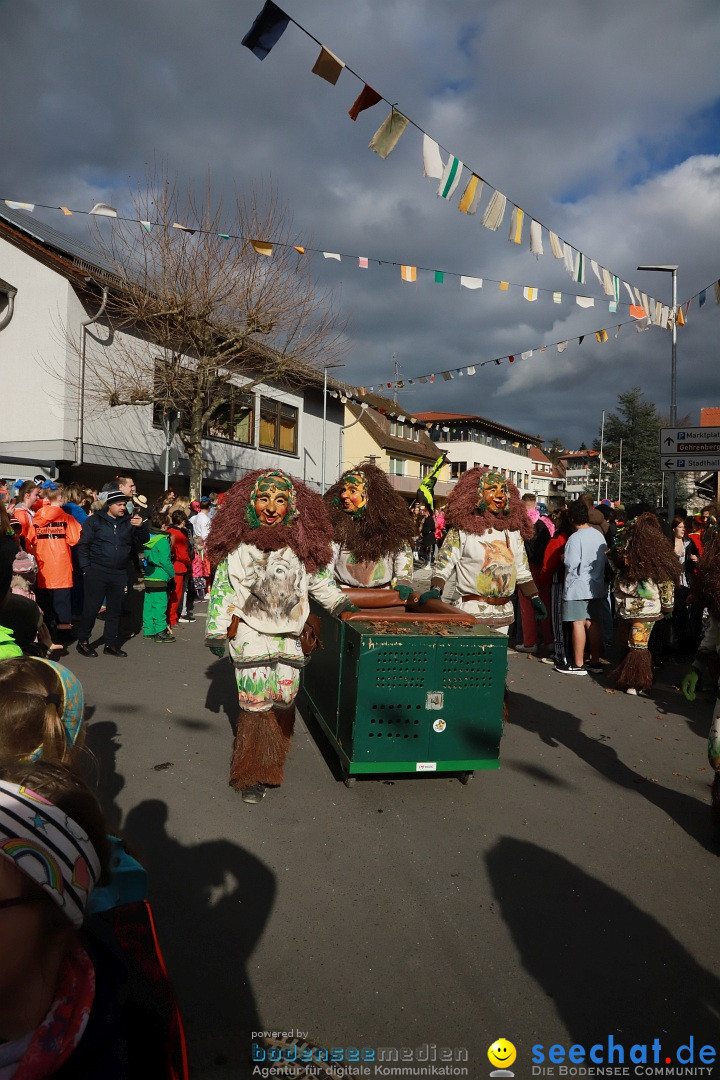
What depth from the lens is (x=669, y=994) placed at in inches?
97.5

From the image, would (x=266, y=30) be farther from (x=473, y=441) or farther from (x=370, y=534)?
(x=473, y=441)

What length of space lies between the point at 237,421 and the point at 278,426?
102 inches

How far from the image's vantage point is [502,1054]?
220 centimetres

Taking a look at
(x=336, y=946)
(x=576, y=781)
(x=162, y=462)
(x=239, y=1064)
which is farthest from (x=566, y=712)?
(x=162, y=462)

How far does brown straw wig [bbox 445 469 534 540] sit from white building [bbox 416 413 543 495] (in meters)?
48.3

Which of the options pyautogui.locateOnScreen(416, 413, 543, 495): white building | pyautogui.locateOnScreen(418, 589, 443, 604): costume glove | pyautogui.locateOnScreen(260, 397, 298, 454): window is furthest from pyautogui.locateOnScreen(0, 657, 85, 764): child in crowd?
pyautogui.locateOnScreen(416, 413, 543, 495): white building

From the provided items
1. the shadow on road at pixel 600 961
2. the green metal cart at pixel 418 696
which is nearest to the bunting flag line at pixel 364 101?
Answer: the green metal cart at pixel 418 696

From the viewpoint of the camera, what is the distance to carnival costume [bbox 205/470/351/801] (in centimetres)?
409

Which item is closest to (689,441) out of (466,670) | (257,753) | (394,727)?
(466,670)

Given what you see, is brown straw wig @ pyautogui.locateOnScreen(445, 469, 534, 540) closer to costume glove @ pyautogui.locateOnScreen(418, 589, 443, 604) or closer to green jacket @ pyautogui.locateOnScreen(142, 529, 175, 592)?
costume glove @ pyautogui.locateOnScreen(418, 589, 443, 604)

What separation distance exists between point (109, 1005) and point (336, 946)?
6.07ft

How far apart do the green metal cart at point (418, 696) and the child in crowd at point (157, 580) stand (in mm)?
5049

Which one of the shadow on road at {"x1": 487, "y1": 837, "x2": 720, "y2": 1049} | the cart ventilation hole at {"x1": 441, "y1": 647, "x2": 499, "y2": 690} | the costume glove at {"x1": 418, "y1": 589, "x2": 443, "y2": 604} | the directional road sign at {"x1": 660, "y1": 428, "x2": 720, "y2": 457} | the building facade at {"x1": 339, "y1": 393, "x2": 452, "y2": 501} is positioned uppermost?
the building facade at {"x1": 339, "y1": 393, "x2": 452, "y2": 501}

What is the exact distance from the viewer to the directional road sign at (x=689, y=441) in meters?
11.3
